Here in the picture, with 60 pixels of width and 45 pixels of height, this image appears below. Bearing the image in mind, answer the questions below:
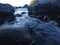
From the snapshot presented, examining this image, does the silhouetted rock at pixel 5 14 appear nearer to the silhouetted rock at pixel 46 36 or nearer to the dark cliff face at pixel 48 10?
the dark cliff face at pixel 48 10

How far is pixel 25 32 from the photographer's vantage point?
3.41 m

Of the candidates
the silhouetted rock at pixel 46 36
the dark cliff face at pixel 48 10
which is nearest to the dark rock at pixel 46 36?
the silhouetted rock at pixel 46 36

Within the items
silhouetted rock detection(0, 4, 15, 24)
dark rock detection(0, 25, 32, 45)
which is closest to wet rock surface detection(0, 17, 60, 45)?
dark rock detection(0, 25, 32, 45)

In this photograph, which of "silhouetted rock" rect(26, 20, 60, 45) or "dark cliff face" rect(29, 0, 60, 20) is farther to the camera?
"dark cliff face" rect(29, 0, 60, 20)

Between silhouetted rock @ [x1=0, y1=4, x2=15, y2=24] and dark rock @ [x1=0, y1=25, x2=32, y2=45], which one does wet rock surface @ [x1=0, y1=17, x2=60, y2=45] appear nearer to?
dark rock @ [x1=0, y1=25, x2=32, y2=45]

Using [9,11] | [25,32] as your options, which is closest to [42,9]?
[9,11]

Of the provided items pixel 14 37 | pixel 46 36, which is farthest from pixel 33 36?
pixel 14 37

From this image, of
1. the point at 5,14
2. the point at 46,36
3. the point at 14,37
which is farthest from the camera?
the point at 5,14

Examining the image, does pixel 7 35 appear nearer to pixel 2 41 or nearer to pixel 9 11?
pixel 2 41

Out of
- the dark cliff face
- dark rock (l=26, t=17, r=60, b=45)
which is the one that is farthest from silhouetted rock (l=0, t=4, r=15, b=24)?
dark rock (l=26, t=17, r=60, b=45)

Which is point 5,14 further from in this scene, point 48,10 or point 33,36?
point 33,36

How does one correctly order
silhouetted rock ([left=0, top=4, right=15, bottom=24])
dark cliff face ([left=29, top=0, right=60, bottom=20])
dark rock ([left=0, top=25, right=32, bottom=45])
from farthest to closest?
dark cliff face ([left=29, top=0, right=60, bottom=20]) → silhouetted rock ([left=0, top=4, right=15, bottom=24]) → dark rock ([left=0, top=25, right=32, bottom=45])

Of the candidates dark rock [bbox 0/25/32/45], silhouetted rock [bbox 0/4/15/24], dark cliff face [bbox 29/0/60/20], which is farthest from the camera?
dark cliff face [bbox 29/0/60/20]

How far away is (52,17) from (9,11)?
4.67 feet
